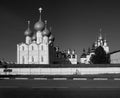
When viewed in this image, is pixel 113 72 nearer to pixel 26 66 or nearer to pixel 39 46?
pixel 26 66

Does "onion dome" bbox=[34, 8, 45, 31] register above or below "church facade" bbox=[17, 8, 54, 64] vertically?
above

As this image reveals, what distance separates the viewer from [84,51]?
124500 mm

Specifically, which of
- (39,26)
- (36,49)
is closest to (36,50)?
(36,49)

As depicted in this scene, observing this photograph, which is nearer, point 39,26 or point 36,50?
point 36,50

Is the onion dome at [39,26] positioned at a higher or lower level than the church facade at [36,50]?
higher

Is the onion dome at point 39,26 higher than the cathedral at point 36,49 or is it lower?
higher

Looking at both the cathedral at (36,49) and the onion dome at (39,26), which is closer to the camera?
the cathedral at (36,49)

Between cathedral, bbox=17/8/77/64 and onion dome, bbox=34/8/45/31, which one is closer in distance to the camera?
cathedral, bbox=17/8/77/64

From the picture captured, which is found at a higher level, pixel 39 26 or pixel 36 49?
pixel 39 26

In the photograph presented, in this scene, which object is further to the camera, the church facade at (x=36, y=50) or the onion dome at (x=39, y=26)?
the onion dome at (x=39, y=26)

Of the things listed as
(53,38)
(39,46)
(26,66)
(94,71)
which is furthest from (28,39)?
(94,71)

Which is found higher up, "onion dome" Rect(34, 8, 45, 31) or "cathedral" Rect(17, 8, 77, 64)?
"onion dome" Rect(34, 8, 45, 31)

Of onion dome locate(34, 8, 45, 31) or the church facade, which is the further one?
onion dome locate(34, 8, 45, 31)

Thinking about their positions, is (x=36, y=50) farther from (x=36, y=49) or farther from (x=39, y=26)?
(x=39, y=26)
